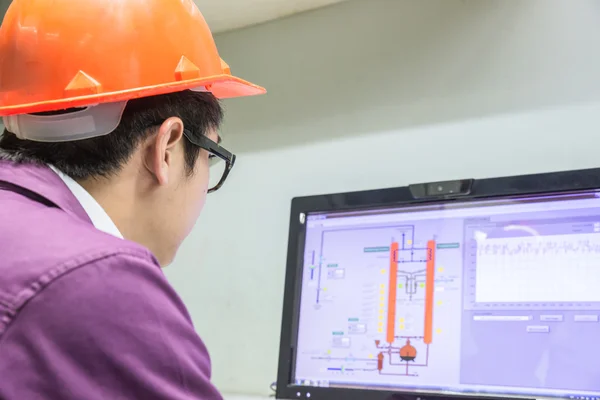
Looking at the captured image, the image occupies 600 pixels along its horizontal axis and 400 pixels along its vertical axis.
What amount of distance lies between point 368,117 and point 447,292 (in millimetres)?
508

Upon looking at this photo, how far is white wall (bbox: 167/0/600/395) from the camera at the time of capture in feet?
3.88

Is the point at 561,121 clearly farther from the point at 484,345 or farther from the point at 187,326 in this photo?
the point at 187,326

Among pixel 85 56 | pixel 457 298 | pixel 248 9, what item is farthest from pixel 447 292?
pixel 248 9

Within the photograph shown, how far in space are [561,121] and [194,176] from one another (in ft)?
2.39

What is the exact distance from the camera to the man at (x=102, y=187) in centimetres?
45

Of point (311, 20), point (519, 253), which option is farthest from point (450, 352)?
point (311, 20)

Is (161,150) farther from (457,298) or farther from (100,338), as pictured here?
(457,298)

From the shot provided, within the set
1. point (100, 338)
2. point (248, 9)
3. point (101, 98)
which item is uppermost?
point (248, 9)

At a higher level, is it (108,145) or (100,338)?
(108,145)

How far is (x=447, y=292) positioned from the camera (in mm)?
Answer: 975

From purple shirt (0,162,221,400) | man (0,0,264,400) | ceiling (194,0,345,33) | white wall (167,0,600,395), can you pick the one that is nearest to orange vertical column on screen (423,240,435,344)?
white wall (167,0,600,395)

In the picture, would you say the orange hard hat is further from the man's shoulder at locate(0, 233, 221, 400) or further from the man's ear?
the man's shoulder at locate(0, 233, 221, 400)

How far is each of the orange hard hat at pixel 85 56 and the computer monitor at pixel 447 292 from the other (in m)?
0.46

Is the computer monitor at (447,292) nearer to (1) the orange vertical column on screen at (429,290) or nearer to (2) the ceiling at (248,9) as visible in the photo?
(1) the orange vertical column on screen at (429,290)
